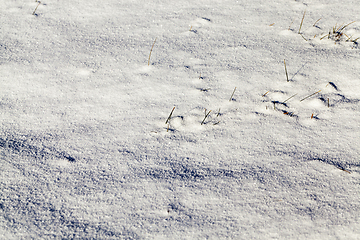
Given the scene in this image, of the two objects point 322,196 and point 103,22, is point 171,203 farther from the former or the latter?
point 103,22

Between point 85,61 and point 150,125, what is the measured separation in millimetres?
707

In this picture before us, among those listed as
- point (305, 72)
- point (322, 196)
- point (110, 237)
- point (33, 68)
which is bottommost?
point (110, 237)

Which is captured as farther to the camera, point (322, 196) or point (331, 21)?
point (331, 21)

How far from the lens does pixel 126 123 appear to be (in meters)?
1.62

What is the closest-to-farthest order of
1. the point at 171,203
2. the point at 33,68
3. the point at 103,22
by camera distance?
the point at 171,203
the point at 33,68
the point at 103,22

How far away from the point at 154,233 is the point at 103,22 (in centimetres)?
166

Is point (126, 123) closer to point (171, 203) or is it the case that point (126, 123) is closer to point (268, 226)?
point (171, 203)

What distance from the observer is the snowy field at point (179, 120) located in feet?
4.16

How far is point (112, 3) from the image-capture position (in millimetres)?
2369

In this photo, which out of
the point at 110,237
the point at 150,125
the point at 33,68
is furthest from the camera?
the point at 33,68

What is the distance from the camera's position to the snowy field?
49.9 inches

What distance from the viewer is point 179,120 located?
5.34 ft

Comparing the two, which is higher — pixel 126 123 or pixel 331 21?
pixel 331 21

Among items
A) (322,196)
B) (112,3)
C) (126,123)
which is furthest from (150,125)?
(112,3)
